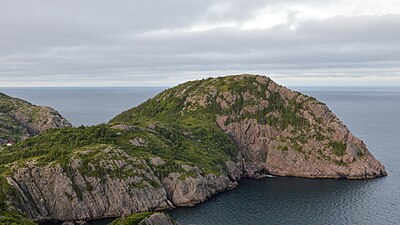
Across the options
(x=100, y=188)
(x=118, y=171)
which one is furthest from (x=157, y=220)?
(x=118, y=171)

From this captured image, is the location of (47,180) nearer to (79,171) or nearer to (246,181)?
(79,171)

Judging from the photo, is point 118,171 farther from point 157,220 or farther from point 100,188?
point 157,220

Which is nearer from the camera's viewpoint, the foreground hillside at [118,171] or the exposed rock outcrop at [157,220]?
the exposed rock outcrop at [157,220]

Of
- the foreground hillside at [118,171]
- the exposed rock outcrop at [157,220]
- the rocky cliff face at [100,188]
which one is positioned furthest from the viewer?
the foreground hillside at [118,171]

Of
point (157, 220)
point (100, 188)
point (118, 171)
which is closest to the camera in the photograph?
point (157, 220)

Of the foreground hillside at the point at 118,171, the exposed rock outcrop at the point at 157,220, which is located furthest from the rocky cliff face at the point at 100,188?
the exposed rock outcrop at the point at 157,220

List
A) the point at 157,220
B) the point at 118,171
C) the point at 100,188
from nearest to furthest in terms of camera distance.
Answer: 1. the point at 157,220
2. the point at 100,188
3. the point at 118,171

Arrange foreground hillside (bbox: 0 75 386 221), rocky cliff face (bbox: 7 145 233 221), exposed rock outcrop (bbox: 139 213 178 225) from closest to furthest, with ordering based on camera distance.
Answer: exposed rock outcrop (bbox: 139 213 178 225), rocky cliff face (bbox: 7 145 233 221), foreground hillside (bbox: 0 75 386 221)

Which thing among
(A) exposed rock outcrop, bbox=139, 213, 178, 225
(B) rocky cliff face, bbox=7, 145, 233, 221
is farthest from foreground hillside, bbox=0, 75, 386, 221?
(A) exposed rock outcrop, bbox=139, 213, 178, 225

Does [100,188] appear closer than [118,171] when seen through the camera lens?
Yes

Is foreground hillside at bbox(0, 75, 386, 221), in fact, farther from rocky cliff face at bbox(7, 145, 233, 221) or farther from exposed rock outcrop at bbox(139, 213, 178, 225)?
exposed rock outcrop at bbox(139, 213, 178, 225)

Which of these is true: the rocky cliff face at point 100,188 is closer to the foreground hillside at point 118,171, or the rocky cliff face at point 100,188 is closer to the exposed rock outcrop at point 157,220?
the foreground hillside at point 118,171

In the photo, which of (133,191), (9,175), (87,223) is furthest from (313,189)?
(9,175)
